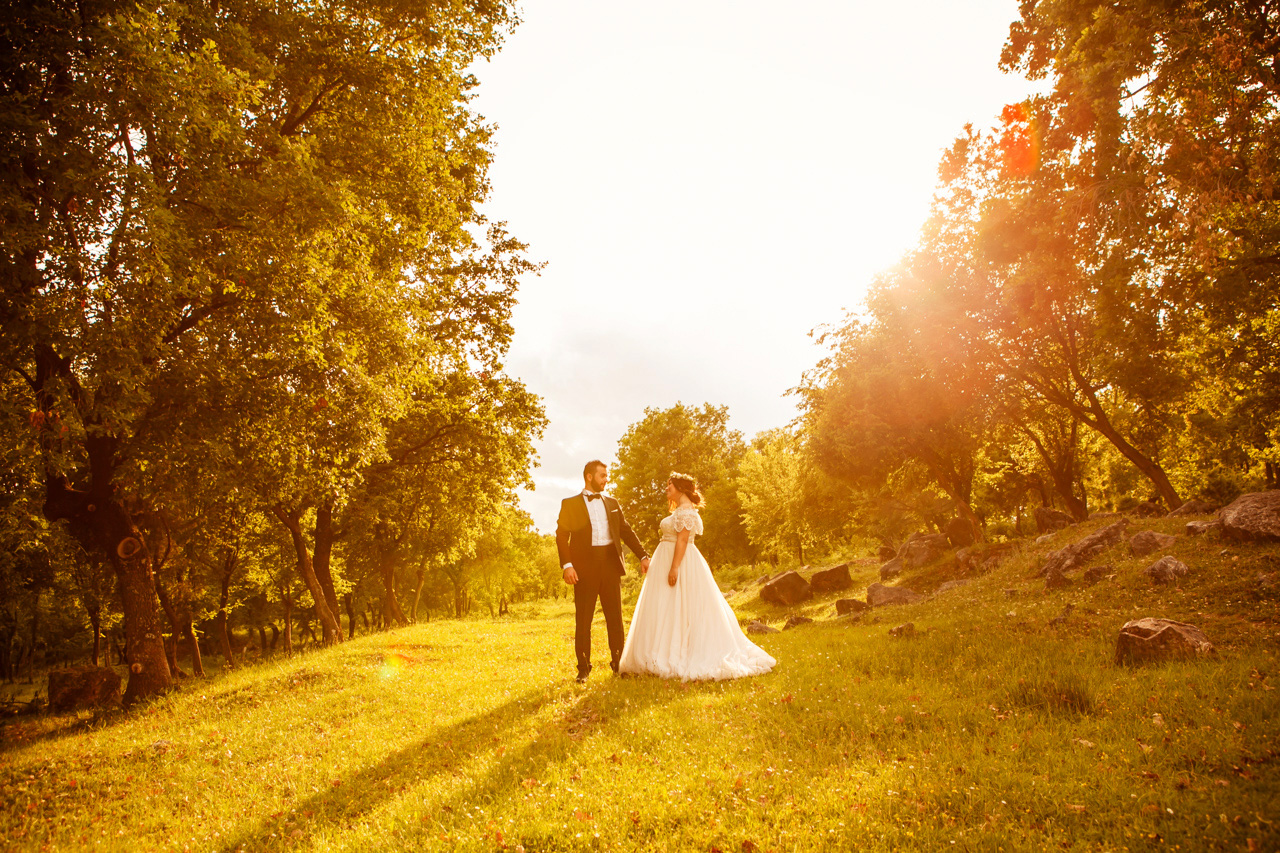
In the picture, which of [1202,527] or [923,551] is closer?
[1202,527]

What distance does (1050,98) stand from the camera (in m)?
13.9

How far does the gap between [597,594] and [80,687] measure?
1542 cm

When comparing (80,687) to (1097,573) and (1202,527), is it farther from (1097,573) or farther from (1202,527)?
(1202,527)

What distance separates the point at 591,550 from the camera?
1110cm

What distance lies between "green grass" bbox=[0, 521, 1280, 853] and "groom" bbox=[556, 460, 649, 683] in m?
1.26

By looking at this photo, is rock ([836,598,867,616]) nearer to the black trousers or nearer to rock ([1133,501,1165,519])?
the black trousers

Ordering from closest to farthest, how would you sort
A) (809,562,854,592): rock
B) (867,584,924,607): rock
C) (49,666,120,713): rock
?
(49,666,120,713): rock
(867,584,924,607): rock
(809,562,854,592): rock

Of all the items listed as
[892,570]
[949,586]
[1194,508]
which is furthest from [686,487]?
[892,570]

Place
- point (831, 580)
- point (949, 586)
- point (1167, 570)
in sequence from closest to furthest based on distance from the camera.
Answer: point (1167, 570) < point (949, 586) < point (831, 580)

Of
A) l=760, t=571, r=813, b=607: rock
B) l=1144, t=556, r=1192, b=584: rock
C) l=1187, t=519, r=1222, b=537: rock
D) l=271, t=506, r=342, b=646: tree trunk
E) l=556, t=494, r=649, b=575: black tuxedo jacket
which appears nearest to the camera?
l=556, t=494, r=649, b=575: black tuxedo jacket

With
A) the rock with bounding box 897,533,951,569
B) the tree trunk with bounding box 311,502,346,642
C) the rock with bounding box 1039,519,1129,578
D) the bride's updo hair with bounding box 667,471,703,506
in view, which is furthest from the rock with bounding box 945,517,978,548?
the tree trunk with bounding box 311,502,346,642

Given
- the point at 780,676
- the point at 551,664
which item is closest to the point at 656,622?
the point at 780,676

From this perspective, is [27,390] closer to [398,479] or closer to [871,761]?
[398,479]

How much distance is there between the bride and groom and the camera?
11.0 m
